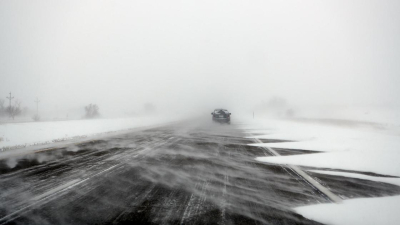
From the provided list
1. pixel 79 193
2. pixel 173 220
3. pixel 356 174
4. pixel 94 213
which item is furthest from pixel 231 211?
pixel 356 174

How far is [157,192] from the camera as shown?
12.1 ft

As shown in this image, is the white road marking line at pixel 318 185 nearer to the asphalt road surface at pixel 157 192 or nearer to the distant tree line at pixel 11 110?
the asphalt road surface at pixel 157 192

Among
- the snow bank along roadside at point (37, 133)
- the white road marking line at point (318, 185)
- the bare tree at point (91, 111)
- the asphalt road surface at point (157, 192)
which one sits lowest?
the white road marking line at point (318, 185)

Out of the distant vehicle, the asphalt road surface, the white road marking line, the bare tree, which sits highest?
the bare tree

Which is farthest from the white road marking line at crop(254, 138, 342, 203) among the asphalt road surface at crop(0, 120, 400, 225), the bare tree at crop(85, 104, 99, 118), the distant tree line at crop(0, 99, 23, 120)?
the distant tree line at crop(0, 99, 23, 120)

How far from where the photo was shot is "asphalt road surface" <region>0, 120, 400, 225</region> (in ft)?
9.06

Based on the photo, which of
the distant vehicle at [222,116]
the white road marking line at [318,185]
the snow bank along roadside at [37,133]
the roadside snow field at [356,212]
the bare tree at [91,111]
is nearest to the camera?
the roadside snow field at [356,212]

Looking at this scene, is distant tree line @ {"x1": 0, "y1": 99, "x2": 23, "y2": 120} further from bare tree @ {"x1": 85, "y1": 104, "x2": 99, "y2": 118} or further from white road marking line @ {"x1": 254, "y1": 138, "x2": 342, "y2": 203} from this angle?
white road marking line @ {"x1": 254, "y1": 138, "x2": 342, "y2": 203}

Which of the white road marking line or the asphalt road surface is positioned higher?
the asphalt road surface

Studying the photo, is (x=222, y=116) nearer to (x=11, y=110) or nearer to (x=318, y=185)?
(x=318, y=185)

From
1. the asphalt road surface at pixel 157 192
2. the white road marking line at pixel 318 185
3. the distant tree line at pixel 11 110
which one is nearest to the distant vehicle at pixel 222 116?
the asphalt road surface at pixel 157 192

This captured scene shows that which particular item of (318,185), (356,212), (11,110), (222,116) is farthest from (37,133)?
(11,110)

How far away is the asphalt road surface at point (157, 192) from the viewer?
9.06ft

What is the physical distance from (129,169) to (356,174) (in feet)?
18.6
